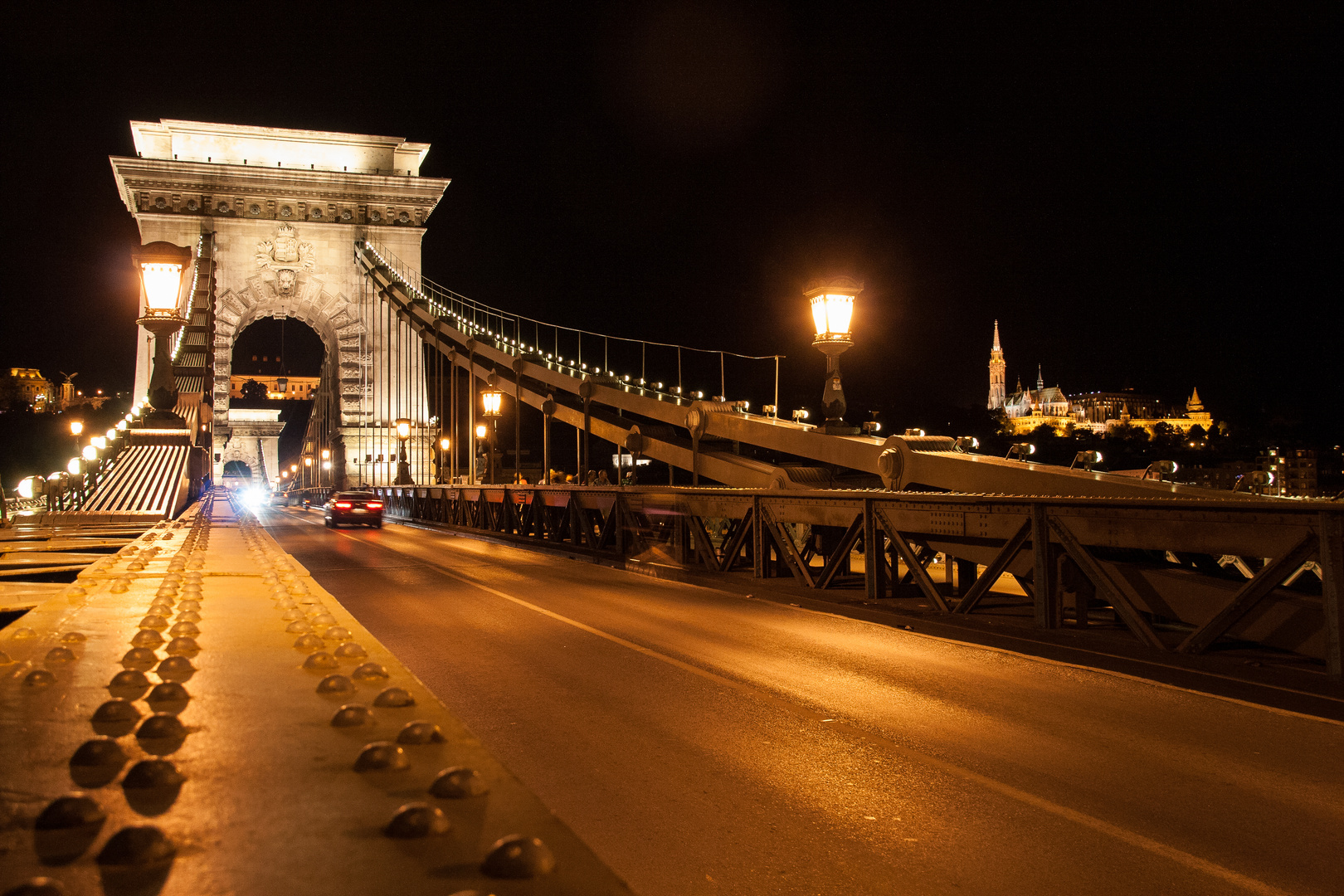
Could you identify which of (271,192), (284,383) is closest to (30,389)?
(284,383)

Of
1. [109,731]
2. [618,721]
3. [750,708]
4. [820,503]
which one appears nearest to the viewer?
[109,731]

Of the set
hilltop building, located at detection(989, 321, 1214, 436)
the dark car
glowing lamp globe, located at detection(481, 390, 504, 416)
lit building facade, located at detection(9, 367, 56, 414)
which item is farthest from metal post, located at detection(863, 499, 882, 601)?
lit building facade, located at detection(9, 367, 56, 414)

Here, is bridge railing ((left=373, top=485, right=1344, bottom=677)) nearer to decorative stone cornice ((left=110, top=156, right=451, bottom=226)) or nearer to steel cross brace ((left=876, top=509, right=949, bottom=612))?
steel cross brace ((left=876, top=509, right=949, bottom=612))

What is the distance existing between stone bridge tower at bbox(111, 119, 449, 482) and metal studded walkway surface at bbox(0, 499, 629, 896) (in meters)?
53.6

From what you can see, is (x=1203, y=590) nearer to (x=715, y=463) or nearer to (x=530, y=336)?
(x=715, y=463)

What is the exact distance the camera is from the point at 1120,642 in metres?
7.70

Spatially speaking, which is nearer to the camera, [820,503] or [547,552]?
[820,503]

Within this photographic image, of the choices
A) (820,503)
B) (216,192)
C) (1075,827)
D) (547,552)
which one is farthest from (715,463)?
(216,192)

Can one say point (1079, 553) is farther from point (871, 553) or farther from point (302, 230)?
point (302, 230)

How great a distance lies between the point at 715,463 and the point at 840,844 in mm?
14707

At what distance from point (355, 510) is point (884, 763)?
98.0ft

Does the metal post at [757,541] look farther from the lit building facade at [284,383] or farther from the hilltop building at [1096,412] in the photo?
the lit building facade at [284,383]

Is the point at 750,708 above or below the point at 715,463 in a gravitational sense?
below

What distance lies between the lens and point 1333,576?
239 inches
